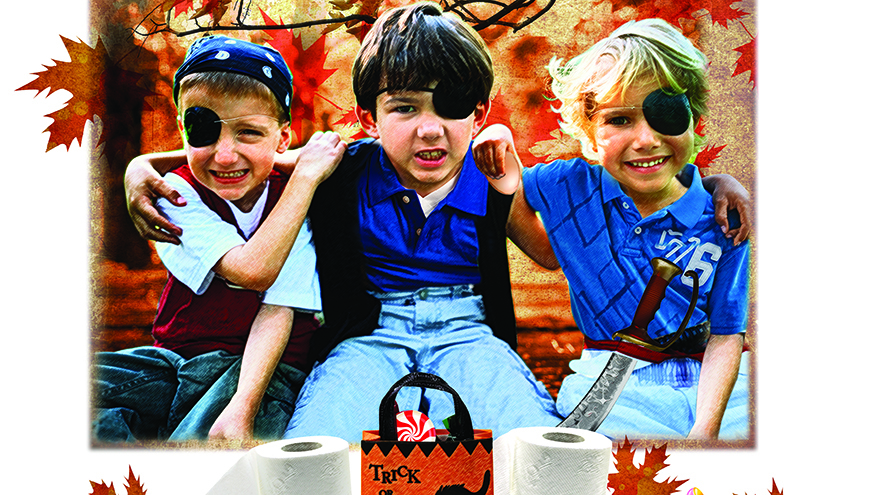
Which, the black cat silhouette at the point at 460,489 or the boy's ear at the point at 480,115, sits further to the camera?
the boy's ear at the point at 480,115

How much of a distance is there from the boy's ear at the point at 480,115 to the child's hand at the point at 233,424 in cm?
103

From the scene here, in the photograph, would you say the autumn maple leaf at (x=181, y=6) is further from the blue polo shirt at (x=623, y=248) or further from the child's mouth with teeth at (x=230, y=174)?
the blue polo shirt at (x=623, y=248)

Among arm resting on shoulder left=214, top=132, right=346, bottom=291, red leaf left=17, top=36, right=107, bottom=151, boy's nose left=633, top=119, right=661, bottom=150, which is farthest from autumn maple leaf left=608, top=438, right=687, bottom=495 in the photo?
red leaf left=17, top=36, right=107, bottom=151

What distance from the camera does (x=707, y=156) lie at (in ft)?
6.24

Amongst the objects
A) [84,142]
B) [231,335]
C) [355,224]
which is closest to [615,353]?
[355,224]

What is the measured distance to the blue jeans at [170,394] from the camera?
187 cm

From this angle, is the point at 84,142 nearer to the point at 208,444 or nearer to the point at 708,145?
the point at 208,444

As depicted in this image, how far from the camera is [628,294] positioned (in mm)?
1861

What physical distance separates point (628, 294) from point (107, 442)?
1.59 metres

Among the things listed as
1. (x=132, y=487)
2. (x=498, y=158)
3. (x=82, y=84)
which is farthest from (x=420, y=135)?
(x=132, y=487)

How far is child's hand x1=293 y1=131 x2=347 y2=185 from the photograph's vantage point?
1.88m

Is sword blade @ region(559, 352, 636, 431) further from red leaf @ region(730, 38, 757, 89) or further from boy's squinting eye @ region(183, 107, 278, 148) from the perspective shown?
boy's squinting eye @ region(183, 107, 278, 148)

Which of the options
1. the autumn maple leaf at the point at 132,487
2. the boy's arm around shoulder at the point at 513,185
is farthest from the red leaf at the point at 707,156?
the autumn maple leaf at the point at 132,487

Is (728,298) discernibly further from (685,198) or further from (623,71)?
(623,71)
